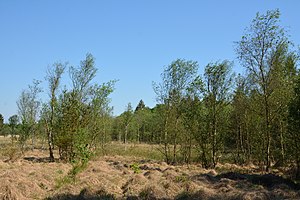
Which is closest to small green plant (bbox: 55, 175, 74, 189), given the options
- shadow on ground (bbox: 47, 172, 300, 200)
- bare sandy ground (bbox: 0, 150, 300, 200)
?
bare sandy ground (bbox: 0, 150, 300, 200)

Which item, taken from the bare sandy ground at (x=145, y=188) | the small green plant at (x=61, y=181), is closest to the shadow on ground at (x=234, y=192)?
the bare sandy ground at (x=145, y=188)

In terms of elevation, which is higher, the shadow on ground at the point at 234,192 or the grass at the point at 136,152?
the shadow on ground at the point at 234,192

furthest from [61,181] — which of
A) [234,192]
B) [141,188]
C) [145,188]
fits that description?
[234,192]

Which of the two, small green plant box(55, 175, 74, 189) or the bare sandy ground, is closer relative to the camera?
the bare sandy ground

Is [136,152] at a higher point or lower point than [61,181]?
lower

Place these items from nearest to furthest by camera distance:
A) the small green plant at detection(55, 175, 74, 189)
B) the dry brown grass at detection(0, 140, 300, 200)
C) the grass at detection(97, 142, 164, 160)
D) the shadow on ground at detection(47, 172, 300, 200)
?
1. the shadow on ground at detection(47, 172, 300, 200)
2. the dry brown grass at detection(0, 140, 300, 200)
3. the small green plant at detection(55, 175, 74, 189)
4. the grass at detection(97, 142, 164, 160)

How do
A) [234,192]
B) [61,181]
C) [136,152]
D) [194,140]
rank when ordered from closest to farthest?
[234,192]
[61,181]
[194,140]
[136,152]

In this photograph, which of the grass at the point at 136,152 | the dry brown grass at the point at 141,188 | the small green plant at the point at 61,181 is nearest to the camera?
the dry brown grass at the point at 141,188

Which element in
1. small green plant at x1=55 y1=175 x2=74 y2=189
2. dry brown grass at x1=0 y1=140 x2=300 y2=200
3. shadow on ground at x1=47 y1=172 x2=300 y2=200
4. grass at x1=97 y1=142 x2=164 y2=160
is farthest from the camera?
grass at x1=97 y1=142 x2=164 y2=160

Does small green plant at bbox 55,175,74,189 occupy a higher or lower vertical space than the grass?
higher

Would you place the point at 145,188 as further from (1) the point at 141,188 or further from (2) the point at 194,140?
(2) the point at 194,140

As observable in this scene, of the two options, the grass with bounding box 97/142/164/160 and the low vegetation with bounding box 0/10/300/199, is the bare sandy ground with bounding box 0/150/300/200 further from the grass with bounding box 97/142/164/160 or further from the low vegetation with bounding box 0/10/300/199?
the grass with bounding box 97/142/164/160

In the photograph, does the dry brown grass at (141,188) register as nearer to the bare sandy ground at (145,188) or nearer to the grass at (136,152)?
the bare sandy ground at (145,188)

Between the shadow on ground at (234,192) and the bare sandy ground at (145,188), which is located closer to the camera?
the shadow on ground at (234,192)
